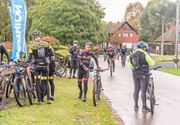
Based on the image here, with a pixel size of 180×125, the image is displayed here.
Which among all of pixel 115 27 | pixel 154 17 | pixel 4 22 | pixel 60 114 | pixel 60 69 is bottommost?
pixel 60 114

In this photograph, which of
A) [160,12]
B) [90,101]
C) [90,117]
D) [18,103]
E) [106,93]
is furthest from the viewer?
[160,12]

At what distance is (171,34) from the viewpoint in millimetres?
100500

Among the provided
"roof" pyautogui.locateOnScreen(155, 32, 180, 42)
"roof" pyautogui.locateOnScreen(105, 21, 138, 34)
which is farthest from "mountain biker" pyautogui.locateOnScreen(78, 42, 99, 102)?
"roof" pyautogui.locateOnScreen(105, 21, 138, 34)

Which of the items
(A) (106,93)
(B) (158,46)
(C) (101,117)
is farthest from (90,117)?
(B) (158,46)

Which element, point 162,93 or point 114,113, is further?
point 162,93

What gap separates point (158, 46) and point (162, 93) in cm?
7265

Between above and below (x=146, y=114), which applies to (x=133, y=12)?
above

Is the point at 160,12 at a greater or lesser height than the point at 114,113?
greater

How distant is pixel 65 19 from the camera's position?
5838 cm

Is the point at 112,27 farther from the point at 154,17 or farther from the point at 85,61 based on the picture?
the point at 85,61

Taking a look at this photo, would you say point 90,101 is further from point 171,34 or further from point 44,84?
point 171,34

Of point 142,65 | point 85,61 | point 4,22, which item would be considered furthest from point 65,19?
point 142,65

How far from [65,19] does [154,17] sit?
4224 centimetres

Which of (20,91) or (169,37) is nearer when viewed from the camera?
(20,91)
